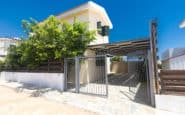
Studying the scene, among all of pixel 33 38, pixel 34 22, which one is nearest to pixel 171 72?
pixel 33 38

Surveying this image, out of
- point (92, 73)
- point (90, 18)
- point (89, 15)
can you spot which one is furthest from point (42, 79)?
point (89, 15)

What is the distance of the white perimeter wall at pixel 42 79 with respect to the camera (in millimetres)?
8680

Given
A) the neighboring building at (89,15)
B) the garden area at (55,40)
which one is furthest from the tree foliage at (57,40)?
the neighboring building at (89,15)

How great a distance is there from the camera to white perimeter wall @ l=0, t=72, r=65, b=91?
8680 mm

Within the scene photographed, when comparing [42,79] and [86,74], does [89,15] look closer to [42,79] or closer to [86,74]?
[86,74]

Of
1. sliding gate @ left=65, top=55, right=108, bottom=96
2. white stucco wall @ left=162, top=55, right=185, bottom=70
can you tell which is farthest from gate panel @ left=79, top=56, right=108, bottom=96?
white stucco wall @ left=162, top=55, right=185, bottom=70

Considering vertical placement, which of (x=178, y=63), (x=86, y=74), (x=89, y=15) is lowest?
(x=86, y=74)

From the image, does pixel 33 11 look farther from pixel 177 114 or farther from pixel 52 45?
pixel 177 114

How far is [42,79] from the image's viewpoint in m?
10.0

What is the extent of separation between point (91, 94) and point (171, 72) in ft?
13.7

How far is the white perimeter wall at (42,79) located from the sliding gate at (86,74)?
0.56 metres

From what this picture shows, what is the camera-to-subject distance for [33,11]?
61.3ft

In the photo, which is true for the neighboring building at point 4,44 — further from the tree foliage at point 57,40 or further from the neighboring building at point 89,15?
the tree foliage at point 57,40

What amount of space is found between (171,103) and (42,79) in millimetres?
8671
